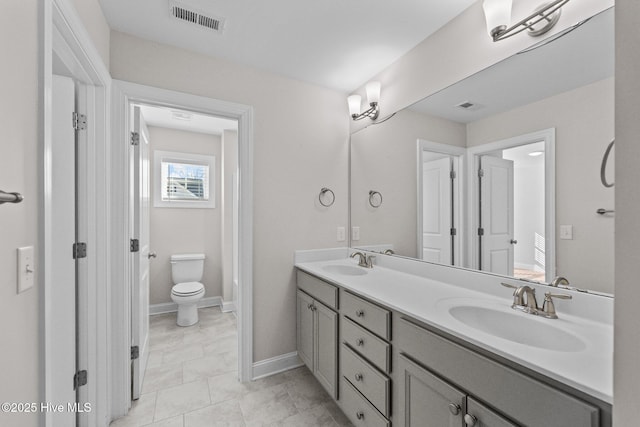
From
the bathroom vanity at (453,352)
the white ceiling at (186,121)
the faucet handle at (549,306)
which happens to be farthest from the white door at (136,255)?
the faucet handle at (549,306)

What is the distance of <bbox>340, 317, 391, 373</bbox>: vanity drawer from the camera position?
129 centimetres

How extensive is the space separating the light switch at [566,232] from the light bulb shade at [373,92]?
5.06ft

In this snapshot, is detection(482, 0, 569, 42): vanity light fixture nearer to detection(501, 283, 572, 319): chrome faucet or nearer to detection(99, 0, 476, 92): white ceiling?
detection(99, 0, 476, 92): white ceiling

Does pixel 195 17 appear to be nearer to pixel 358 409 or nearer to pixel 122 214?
pixel 122 214

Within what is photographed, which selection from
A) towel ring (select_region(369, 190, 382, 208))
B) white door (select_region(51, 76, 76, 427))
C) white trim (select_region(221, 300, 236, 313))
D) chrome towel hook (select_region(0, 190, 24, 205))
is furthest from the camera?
white trim (select_region(221, 300, 236, 313))

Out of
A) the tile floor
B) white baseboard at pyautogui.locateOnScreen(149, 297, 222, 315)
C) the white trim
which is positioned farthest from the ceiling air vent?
white baseboard at pyautogui.locateOnScreen(149, 297, 222, 315)

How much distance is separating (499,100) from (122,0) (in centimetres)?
209

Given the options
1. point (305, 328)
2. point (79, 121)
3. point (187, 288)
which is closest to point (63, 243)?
point (79, 121)

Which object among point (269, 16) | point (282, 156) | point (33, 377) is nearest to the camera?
point (33, 377)

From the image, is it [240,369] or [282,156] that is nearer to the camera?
[240,369]

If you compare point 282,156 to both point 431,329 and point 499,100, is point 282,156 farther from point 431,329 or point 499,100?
point 431,329

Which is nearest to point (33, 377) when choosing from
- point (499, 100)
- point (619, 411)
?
point (619, 411)

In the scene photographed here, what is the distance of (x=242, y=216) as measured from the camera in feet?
6.85

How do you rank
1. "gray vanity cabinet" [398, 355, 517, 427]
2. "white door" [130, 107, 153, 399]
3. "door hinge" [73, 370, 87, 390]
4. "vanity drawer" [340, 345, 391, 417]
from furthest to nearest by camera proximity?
"white door" [130, 107, 153, 399] < "door hinge" [73, 370, 87, 390] < "vanity drawer" [340, 345, 391, 417] < "gray vanity cabinet" [398, 355, 517, 427]
